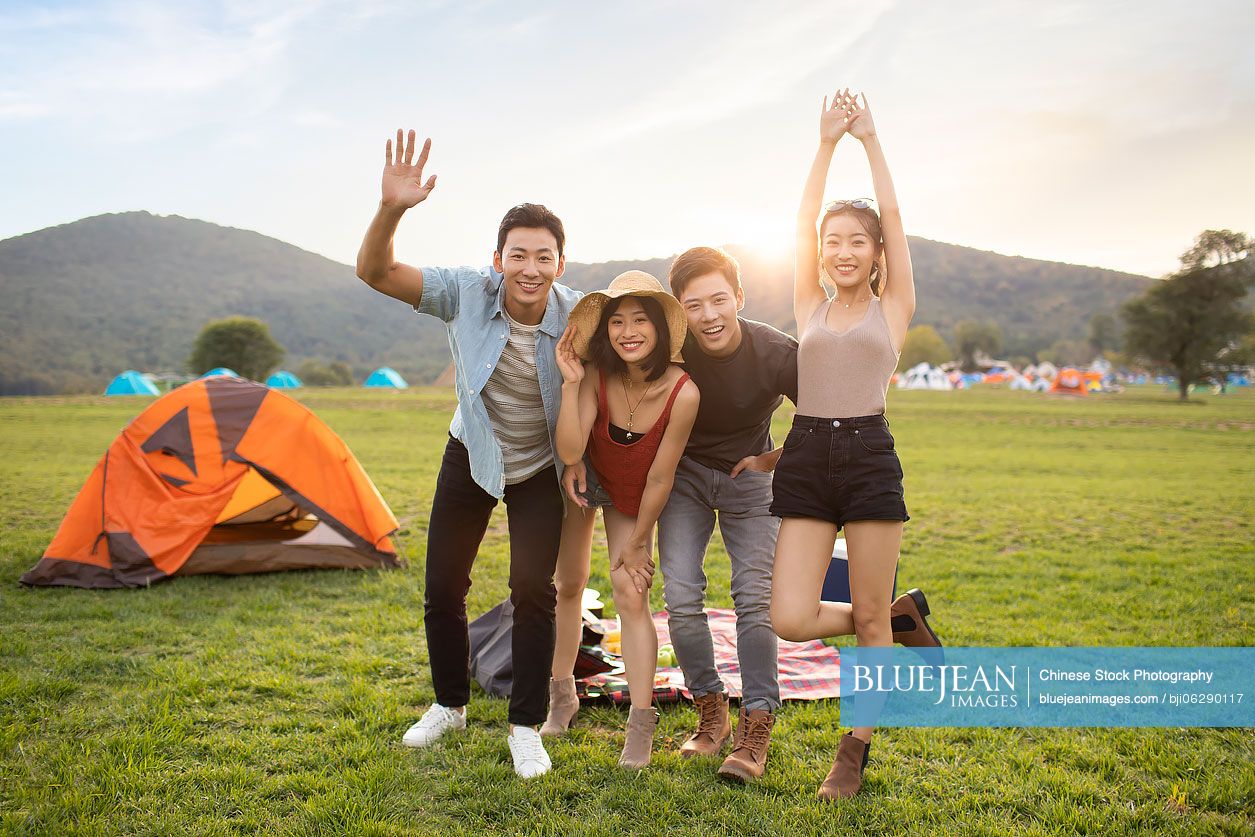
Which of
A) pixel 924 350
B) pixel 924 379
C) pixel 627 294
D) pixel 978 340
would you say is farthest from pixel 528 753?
pixel 978 340

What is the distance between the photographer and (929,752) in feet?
11.5

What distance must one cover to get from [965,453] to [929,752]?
14.1m

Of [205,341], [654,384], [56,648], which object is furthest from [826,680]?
[205,341]

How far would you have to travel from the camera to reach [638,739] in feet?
11.0

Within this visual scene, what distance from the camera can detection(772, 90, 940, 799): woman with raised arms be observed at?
3.10m

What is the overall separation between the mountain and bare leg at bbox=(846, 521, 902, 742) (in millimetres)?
96717

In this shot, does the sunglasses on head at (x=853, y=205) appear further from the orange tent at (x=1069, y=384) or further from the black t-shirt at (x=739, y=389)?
the orange tent at (x=1069, y=384)

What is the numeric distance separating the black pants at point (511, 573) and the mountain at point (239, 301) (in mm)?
95833

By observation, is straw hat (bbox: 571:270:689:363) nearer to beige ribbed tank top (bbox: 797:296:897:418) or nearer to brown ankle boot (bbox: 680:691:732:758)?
beige ribbed tank top (bbox: 797:296:897:418)

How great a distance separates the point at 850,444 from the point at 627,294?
1.11 metres

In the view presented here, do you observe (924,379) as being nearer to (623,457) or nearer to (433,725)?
(623,457)

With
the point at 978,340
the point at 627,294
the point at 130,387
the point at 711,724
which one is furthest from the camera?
the point at 978,340

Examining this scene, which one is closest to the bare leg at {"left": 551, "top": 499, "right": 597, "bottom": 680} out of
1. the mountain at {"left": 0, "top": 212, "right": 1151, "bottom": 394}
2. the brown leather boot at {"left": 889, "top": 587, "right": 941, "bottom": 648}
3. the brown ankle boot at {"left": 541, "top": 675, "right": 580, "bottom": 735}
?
the brown ankle boot at {"left": 541, "top": 675, "right": 580, "bottom": 735}

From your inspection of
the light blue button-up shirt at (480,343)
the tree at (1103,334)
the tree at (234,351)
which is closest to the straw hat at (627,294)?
the light blue button-up shirt at (480,343)
